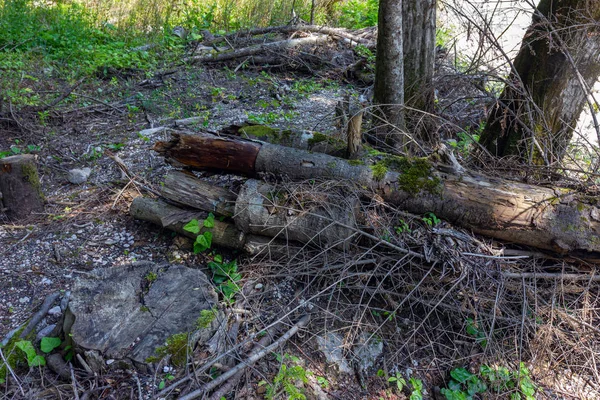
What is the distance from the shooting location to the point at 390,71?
164 inches

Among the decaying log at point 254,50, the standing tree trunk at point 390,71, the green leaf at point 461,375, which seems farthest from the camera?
the decaying log at point 254,50

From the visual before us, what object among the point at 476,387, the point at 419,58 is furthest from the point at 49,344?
the point at 419,58

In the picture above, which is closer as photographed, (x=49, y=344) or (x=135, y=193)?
(x=49, y=344)

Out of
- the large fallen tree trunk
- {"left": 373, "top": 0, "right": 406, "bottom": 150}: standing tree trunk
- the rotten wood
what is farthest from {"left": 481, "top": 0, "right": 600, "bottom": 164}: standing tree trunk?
the rotten wood

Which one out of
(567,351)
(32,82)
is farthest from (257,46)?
(567,351)

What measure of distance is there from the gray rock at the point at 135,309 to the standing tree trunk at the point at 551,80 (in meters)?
2.90

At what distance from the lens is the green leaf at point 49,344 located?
238 centimetres

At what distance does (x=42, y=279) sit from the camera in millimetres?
2975

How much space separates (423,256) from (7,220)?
3.40m

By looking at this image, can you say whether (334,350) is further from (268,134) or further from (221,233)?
(268,134)

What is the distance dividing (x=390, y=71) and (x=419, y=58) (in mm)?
610

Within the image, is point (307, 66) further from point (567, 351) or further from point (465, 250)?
point (567, 351)

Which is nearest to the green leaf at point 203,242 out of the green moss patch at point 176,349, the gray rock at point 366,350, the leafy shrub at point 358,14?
the green moss patch at point 176,349

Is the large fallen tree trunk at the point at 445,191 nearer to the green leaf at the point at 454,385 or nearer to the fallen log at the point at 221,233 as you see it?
the fallen log at the point at 221,233
